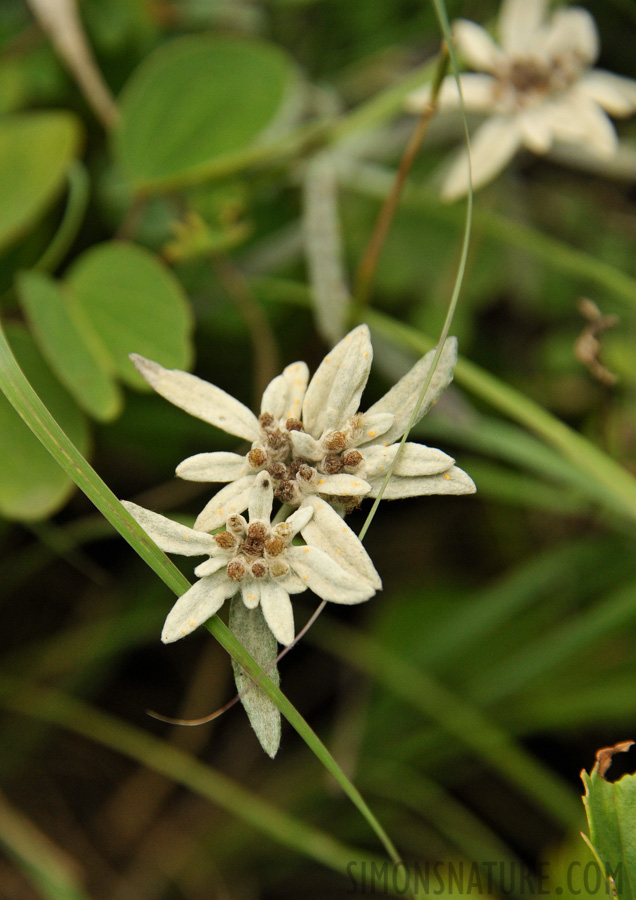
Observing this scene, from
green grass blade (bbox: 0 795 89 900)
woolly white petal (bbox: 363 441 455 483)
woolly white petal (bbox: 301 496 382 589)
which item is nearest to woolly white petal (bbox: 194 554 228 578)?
woolly white petal (bbox: 301 496 382 589)

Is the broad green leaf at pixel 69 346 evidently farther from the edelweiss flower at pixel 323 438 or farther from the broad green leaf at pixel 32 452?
the edelweiss flower at pixel 323 438

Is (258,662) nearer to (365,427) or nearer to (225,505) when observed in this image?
(225,505)

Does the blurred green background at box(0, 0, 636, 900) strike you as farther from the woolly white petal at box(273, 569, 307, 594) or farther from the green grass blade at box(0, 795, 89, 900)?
the woolly white petal at box(273, 569, 307, 594)

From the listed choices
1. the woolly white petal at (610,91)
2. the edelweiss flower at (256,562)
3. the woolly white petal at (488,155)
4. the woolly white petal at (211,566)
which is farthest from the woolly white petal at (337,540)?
the woolly white petal at (610,91)

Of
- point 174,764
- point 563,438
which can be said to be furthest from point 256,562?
point 174,764

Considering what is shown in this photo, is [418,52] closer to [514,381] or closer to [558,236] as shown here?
[558,236]

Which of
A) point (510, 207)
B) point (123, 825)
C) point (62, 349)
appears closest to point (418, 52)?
point (510, 207)
